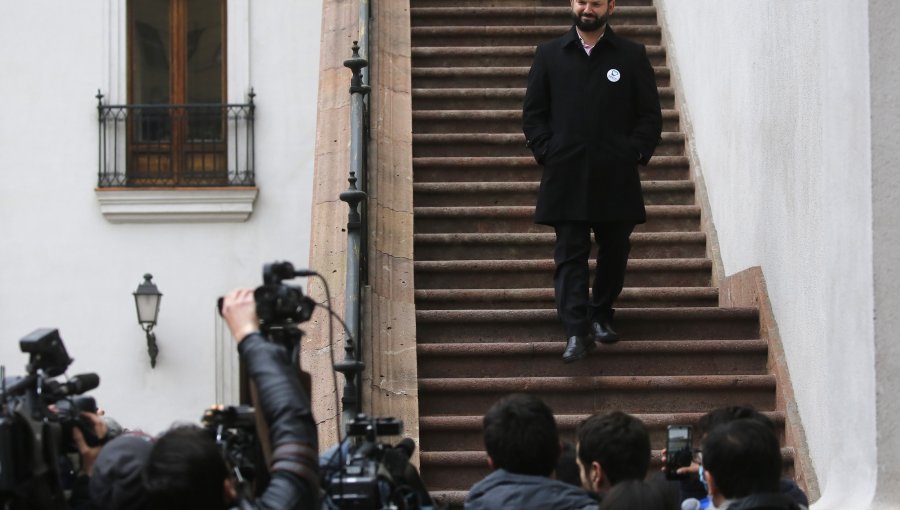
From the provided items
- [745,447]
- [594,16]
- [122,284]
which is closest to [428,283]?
[594,16]

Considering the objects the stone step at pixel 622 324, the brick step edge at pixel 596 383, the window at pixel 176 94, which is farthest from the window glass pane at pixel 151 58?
the brick step edge at pixel 596 383

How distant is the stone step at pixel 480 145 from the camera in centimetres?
1009

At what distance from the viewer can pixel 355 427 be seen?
12.9 ft

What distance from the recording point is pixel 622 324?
8141mm

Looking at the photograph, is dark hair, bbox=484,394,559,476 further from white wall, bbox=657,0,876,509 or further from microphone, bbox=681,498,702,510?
white wall, bbox=657,0,876,509

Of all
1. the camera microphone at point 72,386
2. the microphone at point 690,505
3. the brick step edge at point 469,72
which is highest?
the brick step edge at point 469,72

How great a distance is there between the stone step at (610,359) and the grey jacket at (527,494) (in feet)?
12.2

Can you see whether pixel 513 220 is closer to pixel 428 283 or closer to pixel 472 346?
pixel 428 283

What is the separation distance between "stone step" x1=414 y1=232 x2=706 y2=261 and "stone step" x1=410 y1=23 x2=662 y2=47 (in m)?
2.48

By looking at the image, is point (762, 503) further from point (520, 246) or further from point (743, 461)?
point (520, 246)

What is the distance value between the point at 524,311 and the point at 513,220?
4.26 feet

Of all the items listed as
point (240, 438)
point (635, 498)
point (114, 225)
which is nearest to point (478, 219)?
point (635, 498)

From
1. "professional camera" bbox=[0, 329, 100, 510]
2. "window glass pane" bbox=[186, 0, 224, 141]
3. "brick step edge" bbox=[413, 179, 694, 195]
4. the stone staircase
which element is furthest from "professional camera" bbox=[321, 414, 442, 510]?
"window glass pane" bbox=[186, 0, 224, 141]

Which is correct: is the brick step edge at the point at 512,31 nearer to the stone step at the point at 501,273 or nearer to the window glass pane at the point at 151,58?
the stone step at the point at 501,273
